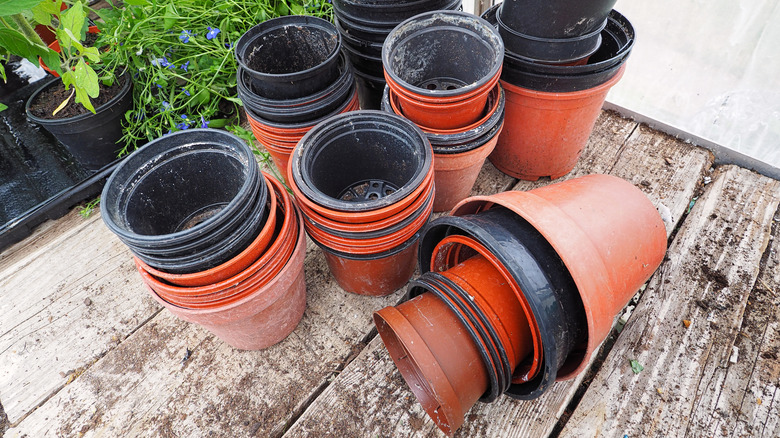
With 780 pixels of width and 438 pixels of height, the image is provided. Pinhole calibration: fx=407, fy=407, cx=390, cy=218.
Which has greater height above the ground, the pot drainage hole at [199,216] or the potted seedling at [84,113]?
the potted seedling at [84,113]

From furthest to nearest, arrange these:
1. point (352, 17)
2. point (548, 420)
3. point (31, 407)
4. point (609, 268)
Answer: point (352, 17) → point (31, 407) → point (548, 420) → point (609, 268)

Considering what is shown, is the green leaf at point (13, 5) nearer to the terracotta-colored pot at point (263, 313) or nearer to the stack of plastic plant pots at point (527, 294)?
the terracotta-colored pot at point (263, 313)

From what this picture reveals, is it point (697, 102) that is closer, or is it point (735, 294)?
point (735, 294)

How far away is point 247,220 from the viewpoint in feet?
4.45

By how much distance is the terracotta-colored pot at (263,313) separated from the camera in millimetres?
1413

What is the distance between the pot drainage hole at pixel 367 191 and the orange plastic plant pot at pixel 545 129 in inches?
27.7

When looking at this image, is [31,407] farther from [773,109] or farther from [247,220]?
[773,109]

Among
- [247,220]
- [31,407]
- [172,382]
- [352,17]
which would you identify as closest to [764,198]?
[352,17]

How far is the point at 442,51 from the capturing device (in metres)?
2.02

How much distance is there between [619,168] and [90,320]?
280 centimetres

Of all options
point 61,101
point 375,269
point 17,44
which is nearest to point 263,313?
point 375,269

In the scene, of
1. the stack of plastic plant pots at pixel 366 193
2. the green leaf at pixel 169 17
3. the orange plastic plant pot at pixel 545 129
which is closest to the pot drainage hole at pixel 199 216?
the stack of plastic plant pots at pixel 366 193

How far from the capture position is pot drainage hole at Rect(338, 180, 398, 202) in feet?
6.51

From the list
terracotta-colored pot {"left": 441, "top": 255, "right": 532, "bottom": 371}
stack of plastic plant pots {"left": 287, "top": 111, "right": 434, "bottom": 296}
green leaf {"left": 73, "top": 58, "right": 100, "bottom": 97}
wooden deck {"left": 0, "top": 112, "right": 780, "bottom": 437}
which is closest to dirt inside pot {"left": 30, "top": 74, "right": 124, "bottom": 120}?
wooden deck {"left": 0, "top": 112, "right": 780, "bottom": 437}
